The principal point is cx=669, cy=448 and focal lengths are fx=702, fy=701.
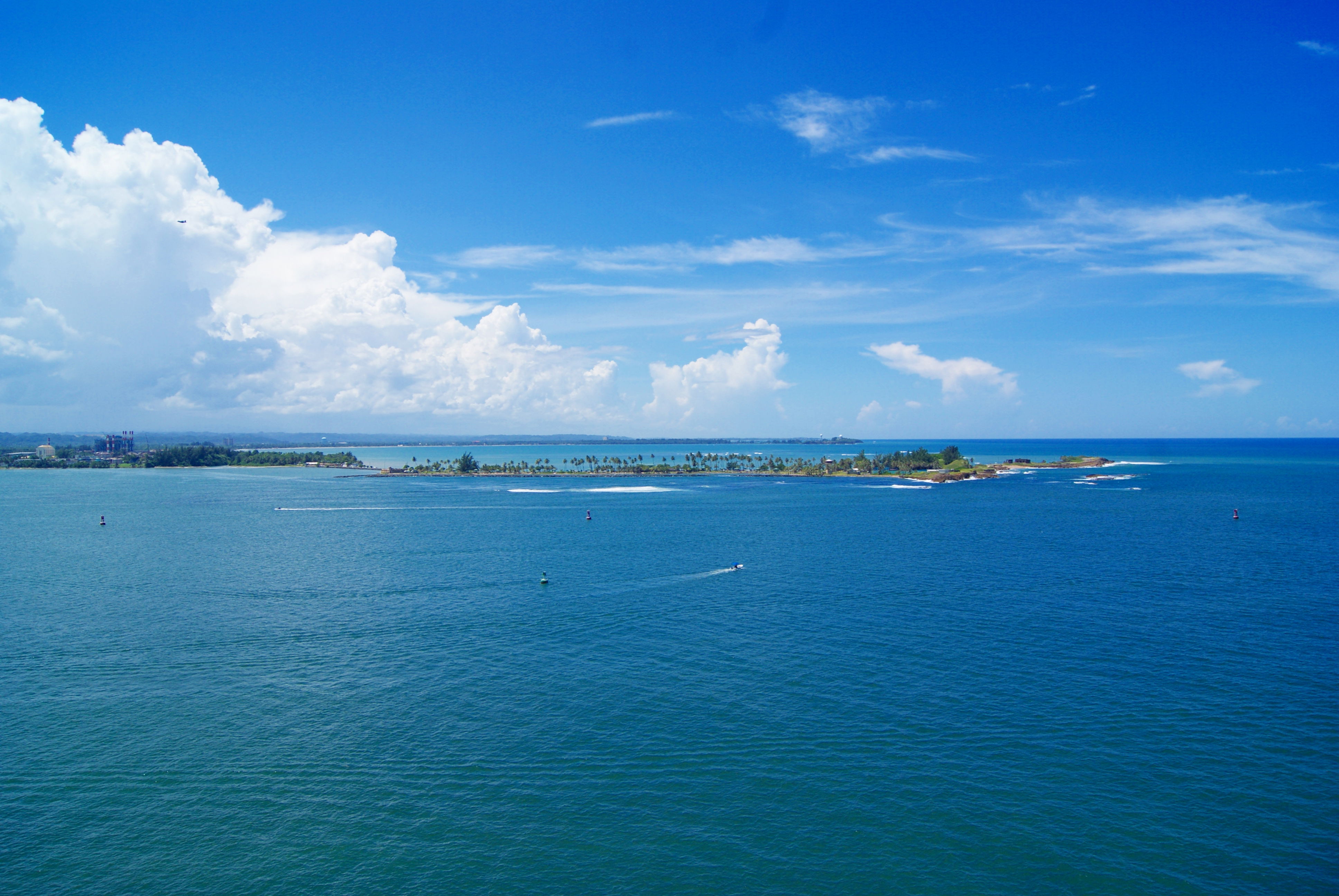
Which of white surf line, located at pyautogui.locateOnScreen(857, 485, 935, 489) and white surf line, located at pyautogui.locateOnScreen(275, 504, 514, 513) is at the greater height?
white surf line, located at pyautogui.locateOnScreen(857, 485, 935, 489)

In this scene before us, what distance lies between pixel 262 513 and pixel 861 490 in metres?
123

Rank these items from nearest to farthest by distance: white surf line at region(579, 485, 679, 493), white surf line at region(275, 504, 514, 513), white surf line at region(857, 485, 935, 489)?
white surf line at region(275, 504, 514, 513) < white surf line at region(857, 485, 935, 489) < white surf line at region(579, 485, 679, 493)

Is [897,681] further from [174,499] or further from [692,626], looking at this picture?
[174,499]

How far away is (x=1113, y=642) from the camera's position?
45.7 metres

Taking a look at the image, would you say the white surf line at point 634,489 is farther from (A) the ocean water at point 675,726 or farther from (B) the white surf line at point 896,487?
(A) the ocean water at point 675,726

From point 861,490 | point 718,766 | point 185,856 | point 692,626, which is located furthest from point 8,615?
point 861,490

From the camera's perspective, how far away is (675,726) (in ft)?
111

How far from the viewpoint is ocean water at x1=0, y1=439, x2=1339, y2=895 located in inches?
966

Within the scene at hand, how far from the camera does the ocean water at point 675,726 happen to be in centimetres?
2453

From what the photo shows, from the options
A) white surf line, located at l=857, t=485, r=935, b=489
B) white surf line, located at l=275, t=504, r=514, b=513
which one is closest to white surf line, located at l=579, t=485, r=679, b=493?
white surf line, located at l=275, t=504, r=514, b=513

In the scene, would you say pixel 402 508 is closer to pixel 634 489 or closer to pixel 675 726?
pixel 634 489

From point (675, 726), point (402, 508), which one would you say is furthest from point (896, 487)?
point (675, 726)

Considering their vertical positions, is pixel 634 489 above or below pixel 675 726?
above

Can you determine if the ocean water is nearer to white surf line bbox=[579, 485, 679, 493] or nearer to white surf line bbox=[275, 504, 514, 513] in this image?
white surf line bbox=[275, 504, 514, 513]
